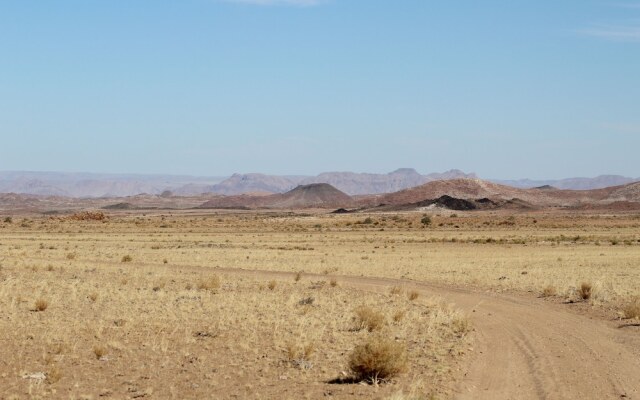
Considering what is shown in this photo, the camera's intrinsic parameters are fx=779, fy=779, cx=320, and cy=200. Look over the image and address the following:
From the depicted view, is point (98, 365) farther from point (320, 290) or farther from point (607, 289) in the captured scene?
point (607, 289)

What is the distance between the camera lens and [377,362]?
529 inches

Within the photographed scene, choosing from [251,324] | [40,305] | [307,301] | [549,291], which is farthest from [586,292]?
[40,305]

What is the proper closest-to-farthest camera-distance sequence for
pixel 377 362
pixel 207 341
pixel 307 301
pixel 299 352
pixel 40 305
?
1. pixel 377 362
2. pixel 299 352
3. pixel 207 341
4. pixel 40 305
5. pixel 307 301

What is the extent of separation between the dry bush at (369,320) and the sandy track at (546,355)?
2340 mm

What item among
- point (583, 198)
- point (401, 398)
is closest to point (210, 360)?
point (401, 398)

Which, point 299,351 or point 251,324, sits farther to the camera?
point 251,324

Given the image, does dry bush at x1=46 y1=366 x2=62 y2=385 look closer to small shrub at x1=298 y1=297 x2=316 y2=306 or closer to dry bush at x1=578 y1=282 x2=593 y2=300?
small shrub at x1=298 y1=297 x2=316 y2=306

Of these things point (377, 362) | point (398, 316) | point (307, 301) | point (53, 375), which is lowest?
point (53, 375)

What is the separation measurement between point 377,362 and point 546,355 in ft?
13.6

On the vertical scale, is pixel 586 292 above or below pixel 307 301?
above

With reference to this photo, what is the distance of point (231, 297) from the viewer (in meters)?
24.2

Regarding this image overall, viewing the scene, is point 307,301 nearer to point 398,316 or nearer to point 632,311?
point 398,316

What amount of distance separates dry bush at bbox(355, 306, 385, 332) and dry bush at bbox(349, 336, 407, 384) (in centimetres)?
445

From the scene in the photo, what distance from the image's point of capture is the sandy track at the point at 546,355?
12930 millimetres
